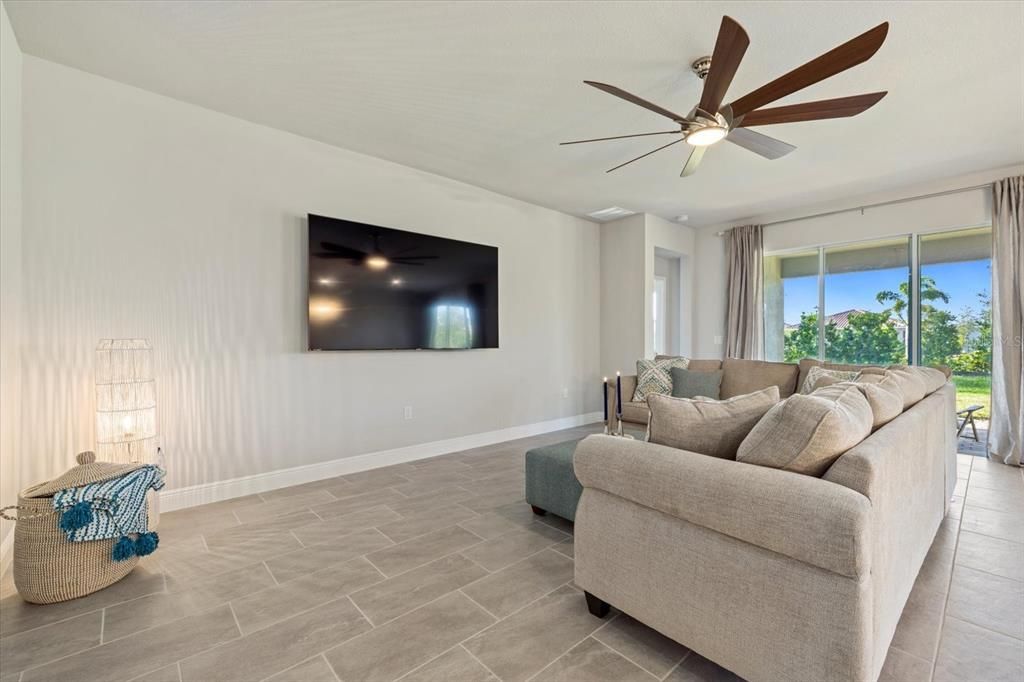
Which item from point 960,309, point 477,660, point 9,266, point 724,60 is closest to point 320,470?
point 9,266

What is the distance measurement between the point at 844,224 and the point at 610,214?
2.70 metres

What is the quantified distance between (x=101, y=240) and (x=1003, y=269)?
7.28 m

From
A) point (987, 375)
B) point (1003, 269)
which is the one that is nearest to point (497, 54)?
point (1003, 269)

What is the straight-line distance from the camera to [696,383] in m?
4.34

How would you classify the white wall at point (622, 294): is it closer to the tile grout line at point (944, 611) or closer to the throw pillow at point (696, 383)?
the throw pillow at point (696, 383)

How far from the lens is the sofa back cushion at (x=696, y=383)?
4.30 meters

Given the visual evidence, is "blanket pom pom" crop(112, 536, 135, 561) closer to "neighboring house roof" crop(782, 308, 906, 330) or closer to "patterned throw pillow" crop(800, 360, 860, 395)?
"patterned throw pillow" crop(800, 360, 860, 395)

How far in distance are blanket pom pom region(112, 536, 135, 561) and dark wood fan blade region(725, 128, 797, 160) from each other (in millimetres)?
3785

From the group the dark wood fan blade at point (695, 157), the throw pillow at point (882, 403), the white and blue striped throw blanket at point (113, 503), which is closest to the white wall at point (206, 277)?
the white and blue striped throw blanket at point (113, 503)

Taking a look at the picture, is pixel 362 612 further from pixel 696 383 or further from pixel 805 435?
pixel 696 383

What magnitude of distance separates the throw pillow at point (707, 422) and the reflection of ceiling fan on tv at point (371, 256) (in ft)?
9.02

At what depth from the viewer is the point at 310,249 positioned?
131 inches

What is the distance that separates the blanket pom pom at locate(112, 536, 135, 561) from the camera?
1972mm

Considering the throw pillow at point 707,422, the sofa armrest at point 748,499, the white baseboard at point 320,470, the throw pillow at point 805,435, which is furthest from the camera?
the white baseboard at point 320,470
